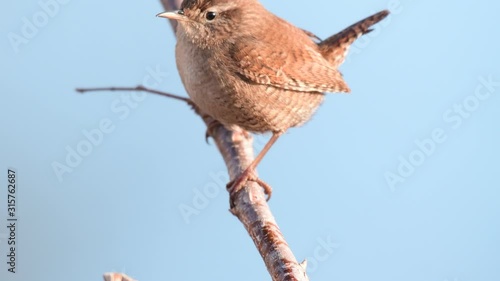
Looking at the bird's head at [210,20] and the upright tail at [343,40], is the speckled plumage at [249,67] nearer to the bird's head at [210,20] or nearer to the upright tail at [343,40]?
the bird's head at [210,20]

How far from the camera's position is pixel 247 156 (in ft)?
12.0

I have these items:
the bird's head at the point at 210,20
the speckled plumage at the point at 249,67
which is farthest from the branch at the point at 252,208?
the bird's head at the point at 210,20

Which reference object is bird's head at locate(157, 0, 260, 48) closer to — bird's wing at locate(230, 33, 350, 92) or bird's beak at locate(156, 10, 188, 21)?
bird's beak at locate(156, 10, 188, 21)

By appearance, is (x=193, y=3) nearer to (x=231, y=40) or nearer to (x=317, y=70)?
(x=231, y=40)

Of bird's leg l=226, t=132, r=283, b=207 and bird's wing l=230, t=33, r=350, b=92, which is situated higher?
bird's wing l=230, t=33, r=350, b=92

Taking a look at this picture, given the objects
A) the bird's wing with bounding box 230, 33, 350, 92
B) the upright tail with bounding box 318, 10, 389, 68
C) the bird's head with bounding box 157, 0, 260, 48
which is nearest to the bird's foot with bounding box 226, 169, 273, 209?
the bird's wing with bounding box 230, 33, 350, 92

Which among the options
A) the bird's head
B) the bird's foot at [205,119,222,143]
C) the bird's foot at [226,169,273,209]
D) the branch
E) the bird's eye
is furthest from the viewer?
the bird's foot at [205,119,222,143]

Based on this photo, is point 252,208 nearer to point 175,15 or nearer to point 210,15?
point 175,15

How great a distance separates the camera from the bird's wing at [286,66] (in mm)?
3645

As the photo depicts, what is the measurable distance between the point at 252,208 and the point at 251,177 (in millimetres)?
430

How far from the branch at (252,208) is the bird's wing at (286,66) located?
1.33 feet

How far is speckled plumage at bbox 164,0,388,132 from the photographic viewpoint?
3555mm

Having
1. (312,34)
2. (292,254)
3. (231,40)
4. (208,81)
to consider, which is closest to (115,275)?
(292,254)

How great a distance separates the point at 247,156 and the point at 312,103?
0.60 meters
